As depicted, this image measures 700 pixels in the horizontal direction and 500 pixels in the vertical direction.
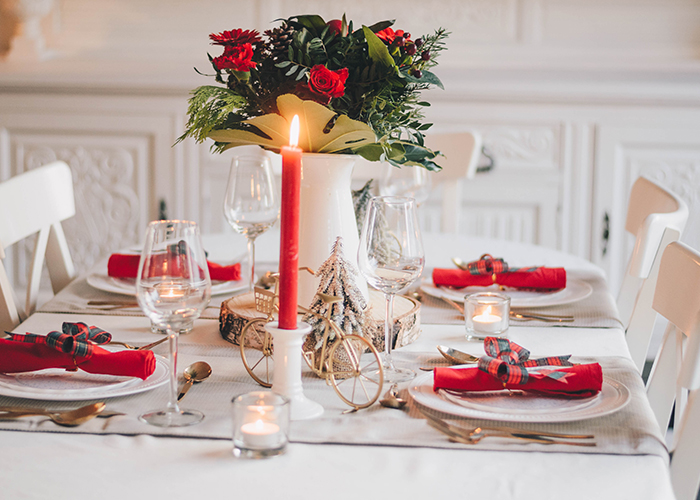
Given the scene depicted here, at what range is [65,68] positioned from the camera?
293 cm

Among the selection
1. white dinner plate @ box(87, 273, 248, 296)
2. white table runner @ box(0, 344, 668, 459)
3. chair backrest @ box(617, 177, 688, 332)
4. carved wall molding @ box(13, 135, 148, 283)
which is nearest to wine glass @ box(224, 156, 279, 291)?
white dinner plate @ box(87, 273, 248, 296)

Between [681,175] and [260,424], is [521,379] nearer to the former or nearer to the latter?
[260,424]

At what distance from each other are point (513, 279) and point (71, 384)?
2.60 feet

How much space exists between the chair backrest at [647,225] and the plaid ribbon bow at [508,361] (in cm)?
51

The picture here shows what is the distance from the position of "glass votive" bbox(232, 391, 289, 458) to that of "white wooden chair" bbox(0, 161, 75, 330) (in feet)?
2.46

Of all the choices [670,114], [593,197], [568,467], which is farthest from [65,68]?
[568,467]

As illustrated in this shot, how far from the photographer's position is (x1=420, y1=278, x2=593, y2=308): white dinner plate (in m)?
1.22

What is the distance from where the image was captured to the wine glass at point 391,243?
801mm

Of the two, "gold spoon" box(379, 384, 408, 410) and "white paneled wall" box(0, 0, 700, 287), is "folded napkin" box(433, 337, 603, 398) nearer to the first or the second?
"gold spoon" box(379, 384, 408, 410)

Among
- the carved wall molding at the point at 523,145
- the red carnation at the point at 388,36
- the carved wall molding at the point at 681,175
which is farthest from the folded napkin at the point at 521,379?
the carved wall molding at the point at 681,175

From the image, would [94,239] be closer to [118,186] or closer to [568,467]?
[118,186]

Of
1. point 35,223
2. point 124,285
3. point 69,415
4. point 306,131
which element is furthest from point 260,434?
point 35,223

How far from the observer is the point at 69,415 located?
0.73 m

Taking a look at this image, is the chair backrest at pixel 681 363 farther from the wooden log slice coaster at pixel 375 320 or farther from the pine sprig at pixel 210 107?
the pine sprig at pixel 210 107
